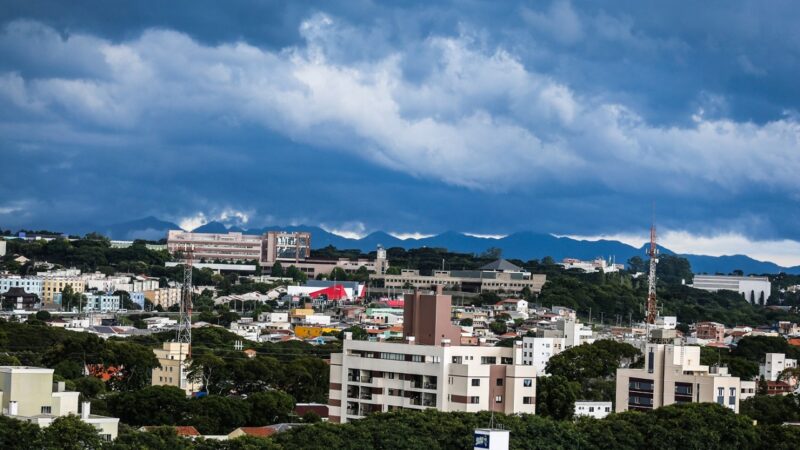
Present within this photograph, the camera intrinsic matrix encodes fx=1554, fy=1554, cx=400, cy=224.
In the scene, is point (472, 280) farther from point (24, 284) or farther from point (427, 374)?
point (427, 374)

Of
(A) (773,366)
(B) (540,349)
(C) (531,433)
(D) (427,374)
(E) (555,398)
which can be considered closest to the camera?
(C) (531,433)

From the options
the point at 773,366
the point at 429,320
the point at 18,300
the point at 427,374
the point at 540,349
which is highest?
the point at 429,320

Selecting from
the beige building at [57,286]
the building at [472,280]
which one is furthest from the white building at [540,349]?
the building at [472,280]

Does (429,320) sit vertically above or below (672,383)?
above

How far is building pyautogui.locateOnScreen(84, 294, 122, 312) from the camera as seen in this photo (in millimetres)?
143875

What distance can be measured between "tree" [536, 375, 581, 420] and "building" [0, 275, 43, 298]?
94.6 metres

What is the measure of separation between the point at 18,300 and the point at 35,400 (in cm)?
10207

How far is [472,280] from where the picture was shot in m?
175

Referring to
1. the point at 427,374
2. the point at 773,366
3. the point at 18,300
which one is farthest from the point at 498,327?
the point at 427,374

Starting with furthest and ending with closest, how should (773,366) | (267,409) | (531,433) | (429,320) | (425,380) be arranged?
1. (773,366)
2. (267,409)
3. (429,320)
4. (425,380)
5. (531,433)

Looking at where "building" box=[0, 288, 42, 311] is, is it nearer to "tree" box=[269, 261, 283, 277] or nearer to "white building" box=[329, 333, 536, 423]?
"tree" box=[269, 261, 283, 277]

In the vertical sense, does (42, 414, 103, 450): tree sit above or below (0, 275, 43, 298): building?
below

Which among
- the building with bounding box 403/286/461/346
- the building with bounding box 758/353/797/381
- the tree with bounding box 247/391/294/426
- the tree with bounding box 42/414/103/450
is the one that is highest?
the building with bounding box 403/286/461/346

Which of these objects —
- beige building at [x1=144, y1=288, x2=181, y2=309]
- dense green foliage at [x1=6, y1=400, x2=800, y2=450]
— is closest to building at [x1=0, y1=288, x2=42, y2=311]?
beige building at [x1=144, y1=288, x2=181, y2=309]
